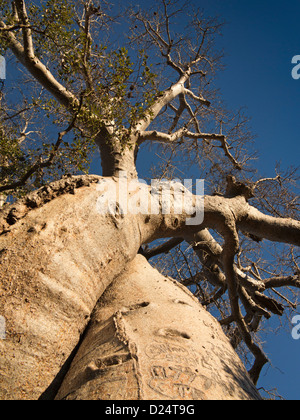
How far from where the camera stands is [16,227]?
176 centimetres

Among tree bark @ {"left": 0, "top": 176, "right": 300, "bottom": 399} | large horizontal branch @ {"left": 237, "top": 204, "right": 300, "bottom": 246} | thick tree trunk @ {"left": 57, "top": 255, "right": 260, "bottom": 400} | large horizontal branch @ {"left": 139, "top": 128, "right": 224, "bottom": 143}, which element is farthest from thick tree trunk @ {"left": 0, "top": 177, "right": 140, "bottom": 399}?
large horizontal branch @ {"left": 139, "top": 128, "right": 224, "bottom": 143}

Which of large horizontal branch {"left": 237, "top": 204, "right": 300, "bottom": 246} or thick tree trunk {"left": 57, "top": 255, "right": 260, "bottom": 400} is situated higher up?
large horizontal branch {"left": 237, "top": 204, "right": 300, "bottom": 246}

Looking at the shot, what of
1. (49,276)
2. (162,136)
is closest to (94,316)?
(49,276)

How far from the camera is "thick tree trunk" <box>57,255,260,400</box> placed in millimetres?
1208

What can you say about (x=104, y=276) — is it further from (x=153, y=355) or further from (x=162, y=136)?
(x=162, y=136)

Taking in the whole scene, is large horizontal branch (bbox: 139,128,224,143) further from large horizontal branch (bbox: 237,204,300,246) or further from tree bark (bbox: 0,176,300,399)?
tree bark (bbox: 0,176,300,399)

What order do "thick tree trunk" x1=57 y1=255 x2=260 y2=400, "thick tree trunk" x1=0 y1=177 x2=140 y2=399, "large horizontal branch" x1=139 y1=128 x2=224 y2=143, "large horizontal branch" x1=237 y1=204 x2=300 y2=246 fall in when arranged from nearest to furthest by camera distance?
"thick tree trunk" x1=57 y1=255 x2=260 y2=400
"thick tree trunk" x1=0 y1=177 x2=140 y2=399
"large horizontal branch" x1=237 y1=204 x2=300 y2=246
"large horizontal branch" x1=139 y1=128 x2=224 y2=143

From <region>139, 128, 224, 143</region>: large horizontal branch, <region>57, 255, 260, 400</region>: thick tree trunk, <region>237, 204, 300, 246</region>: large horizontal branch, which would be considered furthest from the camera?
<region>139, 128, 224, 143</region>: large horizontal branch

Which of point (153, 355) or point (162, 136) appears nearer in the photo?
point (153, 355)

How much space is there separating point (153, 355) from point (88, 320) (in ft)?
2.04

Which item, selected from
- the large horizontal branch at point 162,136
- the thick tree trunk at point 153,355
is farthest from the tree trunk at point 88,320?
the large horizontal branch at point 162,136

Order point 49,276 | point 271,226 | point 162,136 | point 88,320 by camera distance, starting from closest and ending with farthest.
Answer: point 49,276 < point 88,320 < point 271,226 < point 162,136

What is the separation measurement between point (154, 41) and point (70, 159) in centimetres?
406

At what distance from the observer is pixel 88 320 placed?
72.5 inches
